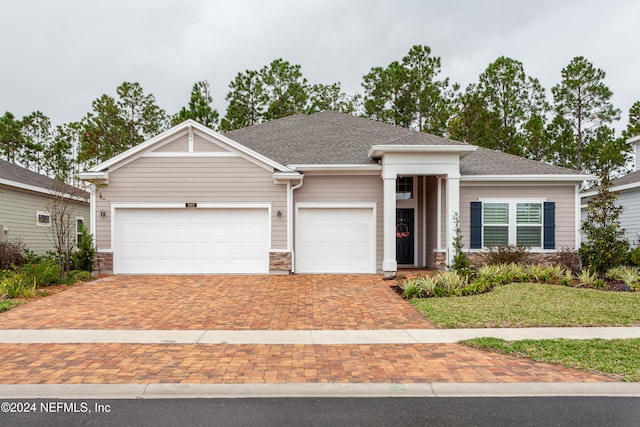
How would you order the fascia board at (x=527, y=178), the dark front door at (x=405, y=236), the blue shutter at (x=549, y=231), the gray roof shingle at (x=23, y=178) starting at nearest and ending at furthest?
the fascia board at (x=527, y=178) → the blue shutter at (x=549, y=231) → the dark front door at (x=405, y=236) → the gray roof shingle at (x=23, y=178)

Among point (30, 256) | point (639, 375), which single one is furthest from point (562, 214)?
point (30, 256)

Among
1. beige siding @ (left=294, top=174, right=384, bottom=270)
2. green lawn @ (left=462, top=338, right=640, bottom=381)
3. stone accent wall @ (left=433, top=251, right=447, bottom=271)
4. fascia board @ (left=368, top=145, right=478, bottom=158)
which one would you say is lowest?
green lawn @ (left=462, top=338, right=640, bottom=381)

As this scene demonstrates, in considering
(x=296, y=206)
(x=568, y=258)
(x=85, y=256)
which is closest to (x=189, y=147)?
(x=296, y=206)

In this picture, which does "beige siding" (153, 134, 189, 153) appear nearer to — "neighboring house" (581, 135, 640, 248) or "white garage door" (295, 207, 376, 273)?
"white garage door" (295, 207, 376, 273)

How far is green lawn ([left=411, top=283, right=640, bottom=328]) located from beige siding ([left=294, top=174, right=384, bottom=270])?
4.95 metres

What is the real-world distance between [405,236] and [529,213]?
4.28 metres

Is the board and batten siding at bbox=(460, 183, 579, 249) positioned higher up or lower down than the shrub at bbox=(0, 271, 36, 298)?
higher up

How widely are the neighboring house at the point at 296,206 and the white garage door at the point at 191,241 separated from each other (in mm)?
33

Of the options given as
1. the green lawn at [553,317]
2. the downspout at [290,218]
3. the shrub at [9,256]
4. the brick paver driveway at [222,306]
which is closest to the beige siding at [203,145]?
the downspout at [290,218]

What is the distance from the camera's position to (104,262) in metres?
14.0

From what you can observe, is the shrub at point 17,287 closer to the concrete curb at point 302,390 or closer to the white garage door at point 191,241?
the white garage door at point 191,241

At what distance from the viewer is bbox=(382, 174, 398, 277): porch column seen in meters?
13.5

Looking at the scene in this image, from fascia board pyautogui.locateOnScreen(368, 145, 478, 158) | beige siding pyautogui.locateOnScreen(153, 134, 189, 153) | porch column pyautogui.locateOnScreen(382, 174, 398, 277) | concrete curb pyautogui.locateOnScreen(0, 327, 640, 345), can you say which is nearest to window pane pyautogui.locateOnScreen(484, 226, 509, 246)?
fascia board pyautogui.locateOnScreen(368, 145, 478, 158)

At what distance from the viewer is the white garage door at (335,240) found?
14578 mm
